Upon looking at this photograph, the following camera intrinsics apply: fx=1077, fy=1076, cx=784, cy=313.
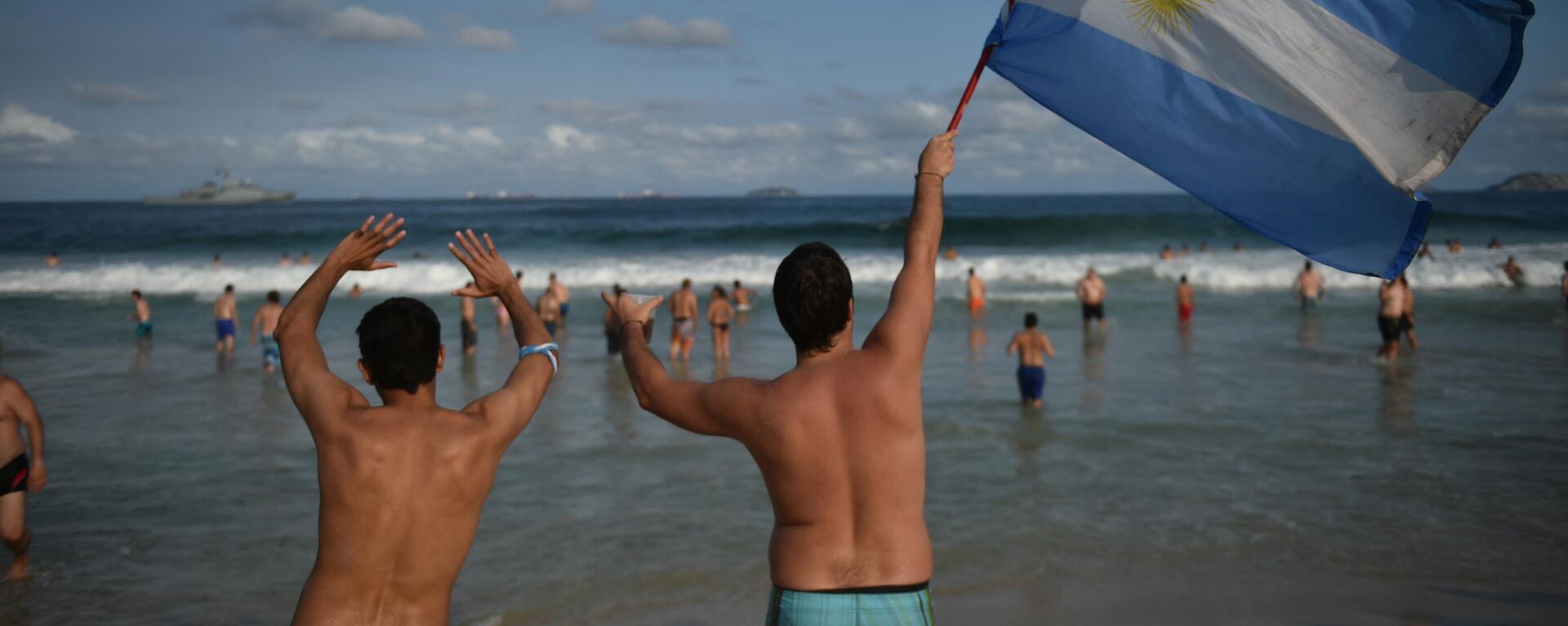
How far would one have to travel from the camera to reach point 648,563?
6930 mm

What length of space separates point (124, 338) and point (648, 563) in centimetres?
1649

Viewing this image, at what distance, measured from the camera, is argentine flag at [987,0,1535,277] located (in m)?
3.58

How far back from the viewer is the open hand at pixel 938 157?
9.56 ft

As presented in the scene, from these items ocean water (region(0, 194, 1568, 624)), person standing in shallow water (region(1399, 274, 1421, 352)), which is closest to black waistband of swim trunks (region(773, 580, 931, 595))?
ocean water (region(0, 194, 1568, 624))

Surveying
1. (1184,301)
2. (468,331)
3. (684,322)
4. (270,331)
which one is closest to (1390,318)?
(1184,301)

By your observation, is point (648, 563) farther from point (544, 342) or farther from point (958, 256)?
point (958, 256)

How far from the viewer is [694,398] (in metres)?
2.76

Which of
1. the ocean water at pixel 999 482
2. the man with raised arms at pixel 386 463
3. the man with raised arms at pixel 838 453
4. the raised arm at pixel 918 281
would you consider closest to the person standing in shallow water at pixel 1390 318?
the ocean water at pixel 999 482

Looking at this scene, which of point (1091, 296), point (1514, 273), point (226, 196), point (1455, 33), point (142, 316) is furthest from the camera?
point (226, 196)

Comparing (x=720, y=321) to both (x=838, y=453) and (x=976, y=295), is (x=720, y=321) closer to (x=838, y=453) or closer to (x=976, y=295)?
(x=976, y=295)

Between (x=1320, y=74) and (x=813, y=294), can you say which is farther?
(x=1320, y=74)

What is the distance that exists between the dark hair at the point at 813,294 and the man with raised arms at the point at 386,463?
0.95 metres

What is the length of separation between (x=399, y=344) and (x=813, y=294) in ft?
3.77

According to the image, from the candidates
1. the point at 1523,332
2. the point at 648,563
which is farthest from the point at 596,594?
the point at 1523,332
